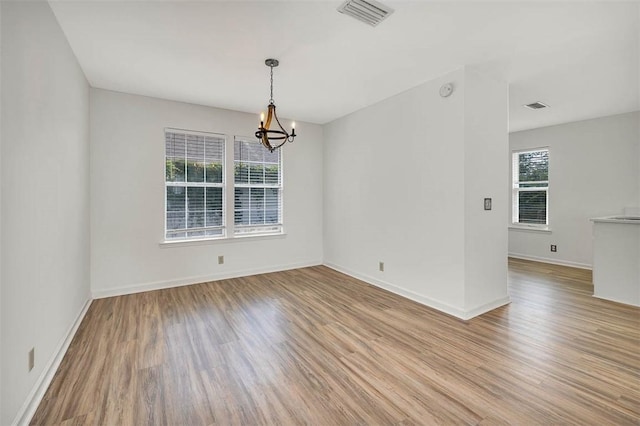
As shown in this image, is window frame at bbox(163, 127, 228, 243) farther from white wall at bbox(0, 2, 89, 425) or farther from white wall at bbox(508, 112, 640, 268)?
white wall at bbox(508, 112, 640, 268)

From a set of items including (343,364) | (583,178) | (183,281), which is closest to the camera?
(343,364)

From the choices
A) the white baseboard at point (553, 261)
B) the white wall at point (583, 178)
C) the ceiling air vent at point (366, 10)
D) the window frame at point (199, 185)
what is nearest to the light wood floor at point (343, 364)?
the window frame at point (199, 185)

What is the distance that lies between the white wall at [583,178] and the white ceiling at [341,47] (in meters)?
1.22

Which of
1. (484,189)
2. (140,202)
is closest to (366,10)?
(484,189)

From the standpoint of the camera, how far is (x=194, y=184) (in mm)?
4488

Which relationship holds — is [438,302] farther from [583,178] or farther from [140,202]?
[583,178]

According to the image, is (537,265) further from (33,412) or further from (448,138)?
(33,412)

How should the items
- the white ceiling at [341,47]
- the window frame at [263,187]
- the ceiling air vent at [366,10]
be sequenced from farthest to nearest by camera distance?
the window frame at [263,187], the white ceiling at [341,47], the ceiling air vent at [366,10]

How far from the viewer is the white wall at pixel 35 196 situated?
1.56 meters

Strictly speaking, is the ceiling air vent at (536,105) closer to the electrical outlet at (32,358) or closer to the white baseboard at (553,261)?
the white baseboard at (553,261)

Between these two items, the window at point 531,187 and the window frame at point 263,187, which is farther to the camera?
the window at point 531,187

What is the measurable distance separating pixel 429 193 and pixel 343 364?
2.24 meters

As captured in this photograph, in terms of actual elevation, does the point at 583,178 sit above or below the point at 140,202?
above

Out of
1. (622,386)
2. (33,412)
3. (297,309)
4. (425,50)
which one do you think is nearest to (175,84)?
(425,50)
